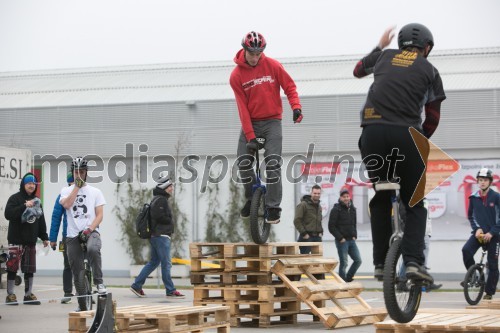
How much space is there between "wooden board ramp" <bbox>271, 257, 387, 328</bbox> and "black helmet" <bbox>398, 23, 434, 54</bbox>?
578 cm

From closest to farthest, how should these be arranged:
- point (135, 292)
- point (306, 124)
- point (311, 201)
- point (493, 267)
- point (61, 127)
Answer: point (493, 267)
point (135, 292)
point (311, 201)
point (306, 124)
point (61, 127)

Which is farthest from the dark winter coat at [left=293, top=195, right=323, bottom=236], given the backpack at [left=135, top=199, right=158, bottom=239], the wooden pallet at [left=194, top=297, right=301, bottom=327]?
the wooden pallet at [left=194, top=297, right=301, bottom=327]

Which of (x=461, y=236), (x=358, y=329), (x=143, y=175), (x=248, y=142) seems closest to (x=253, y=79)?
(x=248, y=142)

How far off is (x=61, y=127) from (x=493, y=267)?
1795cm

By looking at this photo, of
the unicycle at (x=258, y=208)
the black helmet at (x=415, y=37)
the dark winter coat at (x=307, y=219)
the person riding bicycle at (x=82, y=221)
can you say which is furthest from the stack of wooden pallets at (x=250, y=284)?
the dark winter coat at (x=307, y=219)

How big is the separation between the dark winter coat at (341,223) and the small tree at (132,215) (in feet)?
29.7

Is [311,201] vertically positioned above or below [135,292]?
above

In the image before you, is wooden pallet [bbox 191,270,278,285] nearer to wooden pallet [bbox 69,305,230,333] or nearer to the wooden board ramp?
the wooden board ramp

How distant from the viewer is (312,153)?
2830 centimetres

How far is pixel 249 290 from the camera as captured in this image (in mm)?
13594

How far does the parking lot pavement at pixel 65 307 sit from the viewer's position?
13.1 m

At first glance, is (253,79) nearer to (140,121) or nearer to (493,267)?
(493,267)

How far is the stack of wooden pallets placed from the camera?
43.5ft

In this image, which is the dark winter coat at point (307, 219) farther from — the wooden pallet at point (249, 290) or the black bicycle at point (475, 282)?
the wooden pallet at point (249, 290)
